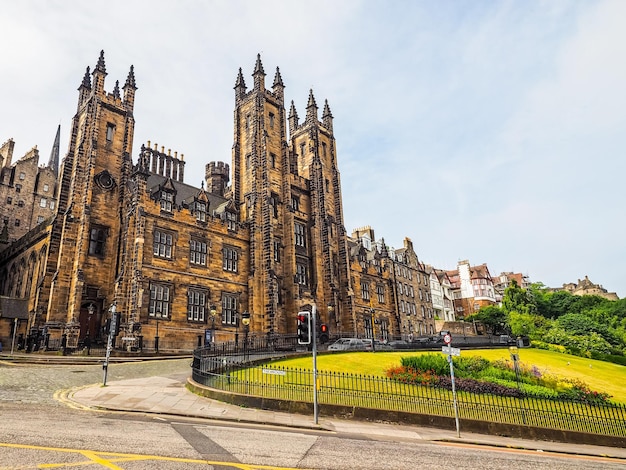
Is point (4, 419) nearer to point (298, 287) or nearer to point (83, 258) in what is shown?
point (83, 258)

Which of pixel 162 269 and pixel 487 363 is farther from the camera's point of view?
pixel 162 269

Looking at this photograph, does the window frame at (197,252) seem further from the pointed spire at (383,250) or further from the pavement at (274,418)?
the pointed spire at (383,250)

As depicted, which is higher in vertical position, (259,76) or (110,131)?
(259,76)

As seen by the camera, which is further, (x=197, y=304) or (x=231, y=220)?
(x=231, y=220)

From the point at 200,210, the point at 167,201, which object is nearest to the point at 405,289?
the point at 200,210

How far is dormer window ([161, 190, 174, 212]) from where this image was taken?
35.3 meters

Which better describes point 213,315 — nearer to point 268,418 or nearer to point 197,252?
point 197,252

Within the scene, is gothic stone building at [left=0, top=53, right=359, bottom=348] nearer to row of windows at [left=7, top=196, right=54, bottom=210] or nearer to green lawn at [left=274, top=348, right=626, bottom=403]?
green lawn at [left=274, top=348, right=626, bottom=403]

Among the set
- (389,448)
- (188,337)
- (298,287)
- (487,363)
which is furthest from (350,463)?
(298,287)

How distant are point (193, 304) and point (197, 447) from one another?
27741 mm

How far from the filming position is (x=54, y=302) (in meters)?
31.3

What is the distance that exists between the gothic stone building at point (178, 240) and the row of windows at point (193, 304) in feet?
0.28

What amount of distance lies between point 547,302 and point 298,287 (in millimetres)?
58223

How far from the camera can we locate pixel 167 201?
35.7m
